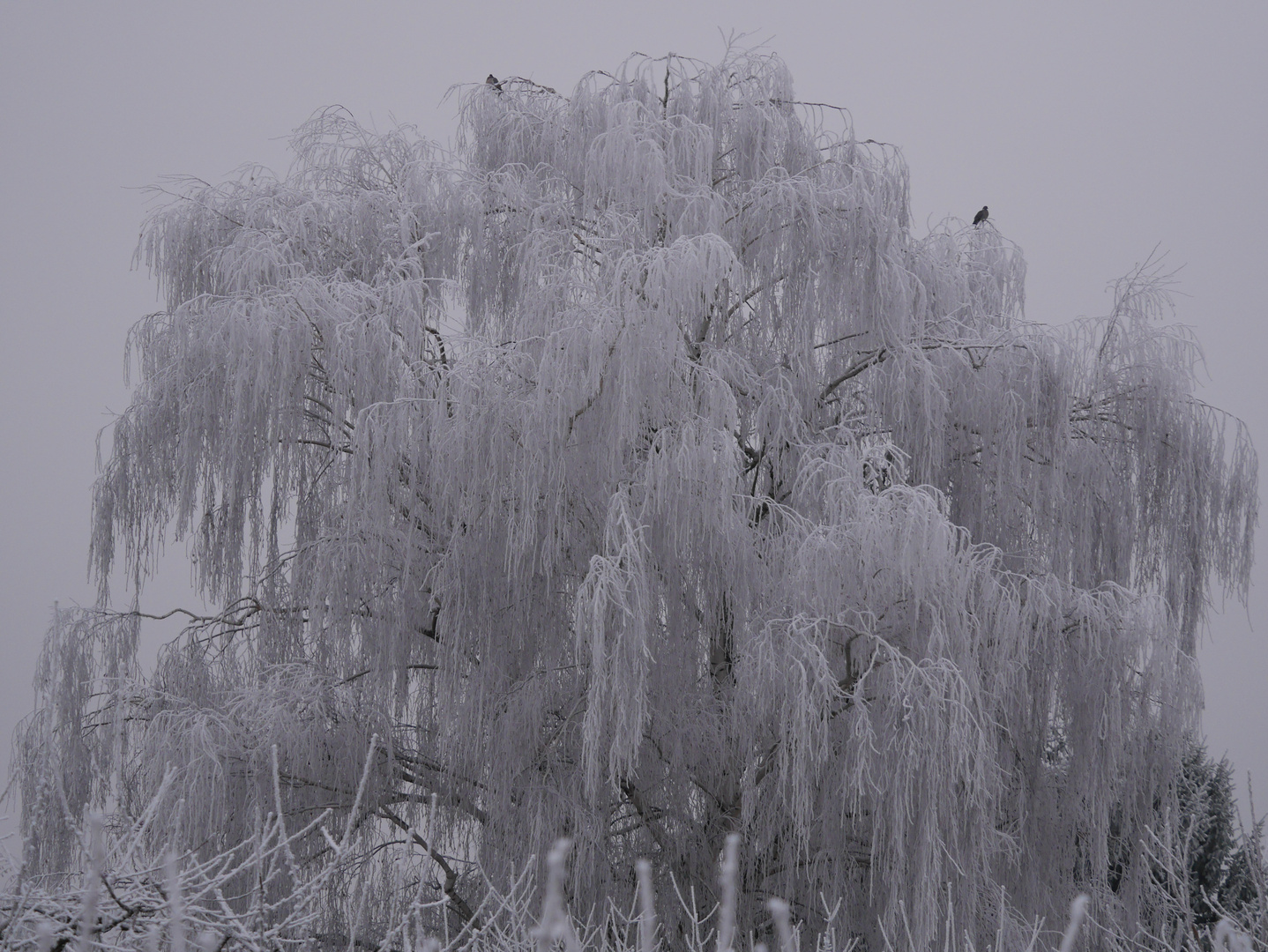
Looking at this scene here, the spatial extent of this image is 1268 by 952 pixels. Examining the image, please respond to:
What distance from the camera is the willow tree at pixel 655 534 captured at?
17.7ft

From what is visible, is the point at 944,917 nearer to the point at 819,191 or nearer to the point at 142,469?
the point at 819,191

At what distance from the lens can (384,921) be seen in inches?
257

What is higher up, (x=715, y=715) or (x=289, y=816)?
(x=715, y=715)

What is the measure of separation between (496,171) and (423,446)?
2.17 meters

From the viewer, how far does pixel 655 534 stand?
18.3 ft

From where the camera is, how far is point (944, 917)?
17.6 feet

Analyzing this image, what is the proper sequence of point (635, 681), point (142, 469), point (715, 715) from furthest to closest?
1. point (142, 469)
2. point (715, 715)
3. point (635, 681)

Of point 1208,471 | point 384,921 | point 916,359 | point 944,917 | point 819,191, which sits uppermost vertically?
point 819,191

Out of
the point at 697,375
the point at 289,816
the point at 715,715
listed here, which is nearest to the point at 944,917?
the point at 715,715

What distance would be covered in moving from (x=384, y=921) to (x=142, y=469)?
2.50 meters

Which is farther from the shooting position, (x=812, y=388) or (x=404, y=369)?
(x=812, y=388)

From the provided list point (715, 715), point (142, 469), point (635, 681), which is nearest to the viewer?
point (635, 681)

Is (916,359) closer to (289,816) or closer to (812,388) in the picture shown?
(812,388)

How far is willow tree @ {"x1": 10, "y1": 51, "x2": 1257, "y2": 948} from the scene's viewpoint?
5.40 metres
